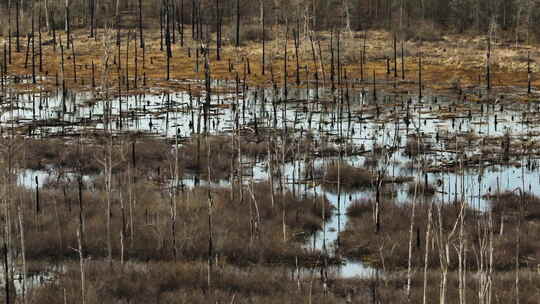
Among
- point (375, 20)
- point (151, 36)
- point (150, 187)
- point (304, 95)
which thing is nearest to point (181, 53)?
point (151, 36)

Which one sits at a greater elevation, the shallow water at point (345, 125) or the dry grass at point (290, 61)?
the dry grass at point (290, 61)

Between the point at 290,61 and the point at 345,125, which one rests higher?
the point at 290,61

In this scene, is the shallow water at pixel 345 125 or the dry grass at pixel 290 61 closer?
the shallow water at pixel 345 125

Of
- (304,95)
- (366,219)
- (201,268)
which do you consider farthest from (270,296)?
(304,95)

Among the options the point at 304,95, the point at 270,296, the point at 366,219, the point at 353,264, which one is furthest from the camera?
the point at 304,95

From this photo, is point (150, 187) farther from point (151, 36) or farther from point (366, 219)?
point (151, 36)

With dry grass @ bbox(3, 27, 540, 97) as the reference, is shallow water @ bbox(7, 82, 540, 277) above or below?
below

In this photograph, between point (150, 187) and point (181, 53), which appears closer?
point (150, 187)

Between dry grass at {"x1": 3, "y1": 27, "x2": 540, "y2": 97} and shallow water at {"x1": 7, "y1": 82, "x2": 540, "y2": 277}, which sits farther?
dry grass at {"x1": 3, "y1": 27, "x2": 540, "y2": 97}

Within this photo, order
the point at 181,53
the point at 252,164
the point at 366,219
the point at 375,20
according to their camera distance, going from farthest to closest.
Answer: the point at 375,20
the point at 181,53
the point at 252,164
the point at 366,219

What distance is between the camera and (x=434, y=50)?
5053cm

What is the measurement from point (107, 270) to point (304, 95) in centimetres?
2487

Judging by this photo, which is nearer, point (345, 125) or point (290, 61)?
point (345, 125)

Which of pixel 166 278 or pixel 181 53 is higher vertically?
pixel 181 53
